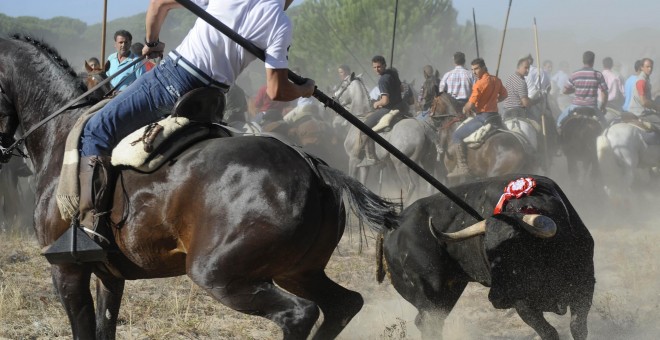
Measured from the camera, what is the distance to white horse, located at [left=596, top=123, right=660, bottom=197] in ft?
48.4

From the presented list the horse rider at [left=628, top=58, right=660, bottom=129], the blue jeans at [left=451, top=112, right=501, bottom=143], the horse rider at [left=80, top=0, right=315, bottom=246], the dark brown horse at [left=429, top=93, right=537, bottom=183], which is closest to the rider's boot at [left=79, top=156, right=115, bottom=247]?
the horse rider at [left=80, top=0, right=315, bottom=246]

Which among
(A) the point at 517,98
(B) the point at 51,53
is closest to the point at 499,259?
(B) the point at 51,53

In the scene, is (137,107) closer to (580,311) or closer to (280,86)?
(280,86)

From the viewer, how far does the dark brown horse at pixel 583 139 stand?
15734mm

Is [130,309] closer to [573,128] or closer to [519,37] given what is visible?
[573,128]

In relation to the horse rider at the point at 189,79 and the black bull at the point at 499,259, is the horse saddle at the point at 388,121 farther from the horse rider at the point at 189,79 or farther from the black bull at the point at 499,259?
the horse rider at the point at 189,79

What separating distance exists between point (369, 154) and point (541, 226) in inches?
401

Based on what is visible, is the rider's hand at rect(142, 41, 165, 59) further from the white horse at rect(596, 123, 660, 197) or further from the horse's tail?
the white horse at rect(596, 123, 660, 197)

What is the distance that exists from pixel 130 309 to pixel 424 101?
9680 mm

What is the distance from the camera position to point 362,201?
4.86 meters

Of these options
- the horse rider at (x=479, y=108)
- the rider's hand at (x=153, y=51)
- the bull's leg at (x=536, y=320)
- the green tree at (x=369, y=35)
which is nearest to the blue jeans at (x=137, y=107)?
the rider's hand at (x=153, y=51)

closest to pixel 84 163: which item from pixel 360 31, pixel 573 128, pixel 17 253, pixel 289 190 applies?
pixel 289 190

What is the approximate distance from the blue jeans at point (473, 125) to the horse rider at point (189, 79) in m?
8.99

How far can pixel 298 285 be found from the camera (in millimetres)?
4996
